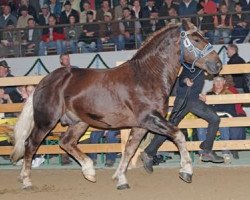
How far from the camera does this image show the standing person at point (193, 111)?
29.1ft

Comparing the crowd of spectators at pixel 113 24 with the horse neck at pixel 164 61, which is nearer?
the horse neck at pixel 164 61

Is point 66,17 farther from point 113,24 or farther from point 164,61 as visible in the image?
point 164,61

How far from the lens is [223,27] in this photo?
14.1 meters

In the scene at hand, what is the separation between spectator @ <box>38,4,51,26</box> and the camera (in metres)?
16.7

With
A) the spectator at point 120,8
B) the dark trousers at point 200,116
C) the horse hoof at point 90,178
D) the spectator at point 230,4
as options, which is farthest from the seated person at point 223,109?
the spectator at point 120,8

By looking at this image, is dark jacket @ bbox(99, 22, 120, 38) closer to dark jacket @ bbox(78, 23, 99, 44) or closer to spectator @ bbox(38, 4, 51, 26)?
dark jacket @ bbox(78, 23, 99, 44)

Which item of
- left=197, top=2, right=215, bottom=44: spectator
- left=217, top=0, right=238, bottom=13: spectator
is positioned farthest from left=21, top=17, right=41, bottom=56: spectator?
left=217, top=0, right=238, bottom=13: spectator

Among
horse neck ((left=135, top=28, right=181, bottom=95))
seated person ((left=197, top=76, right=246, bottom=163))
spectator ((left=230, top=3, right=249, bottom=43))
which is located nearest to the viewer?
horse neck ((left=135, top=28, right=181, bottom=95))

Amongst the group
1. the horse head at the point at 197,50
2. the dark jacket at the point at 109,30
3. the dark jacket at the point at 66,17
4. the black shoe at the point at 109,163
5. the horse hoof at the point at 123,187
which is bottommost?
the black shoe at the point at 109,163

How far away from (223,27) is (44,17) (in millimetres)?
5316

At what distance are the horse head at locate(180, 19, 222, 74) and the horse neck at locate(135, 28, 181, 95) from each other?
104 mm

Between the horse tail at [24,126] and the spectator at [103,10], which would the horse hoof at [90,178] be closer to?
the horse tail at [24,126]

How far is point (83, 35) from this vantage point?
15148 mm

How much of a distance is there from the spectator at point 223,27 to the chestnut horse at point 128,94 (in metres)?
6.14
